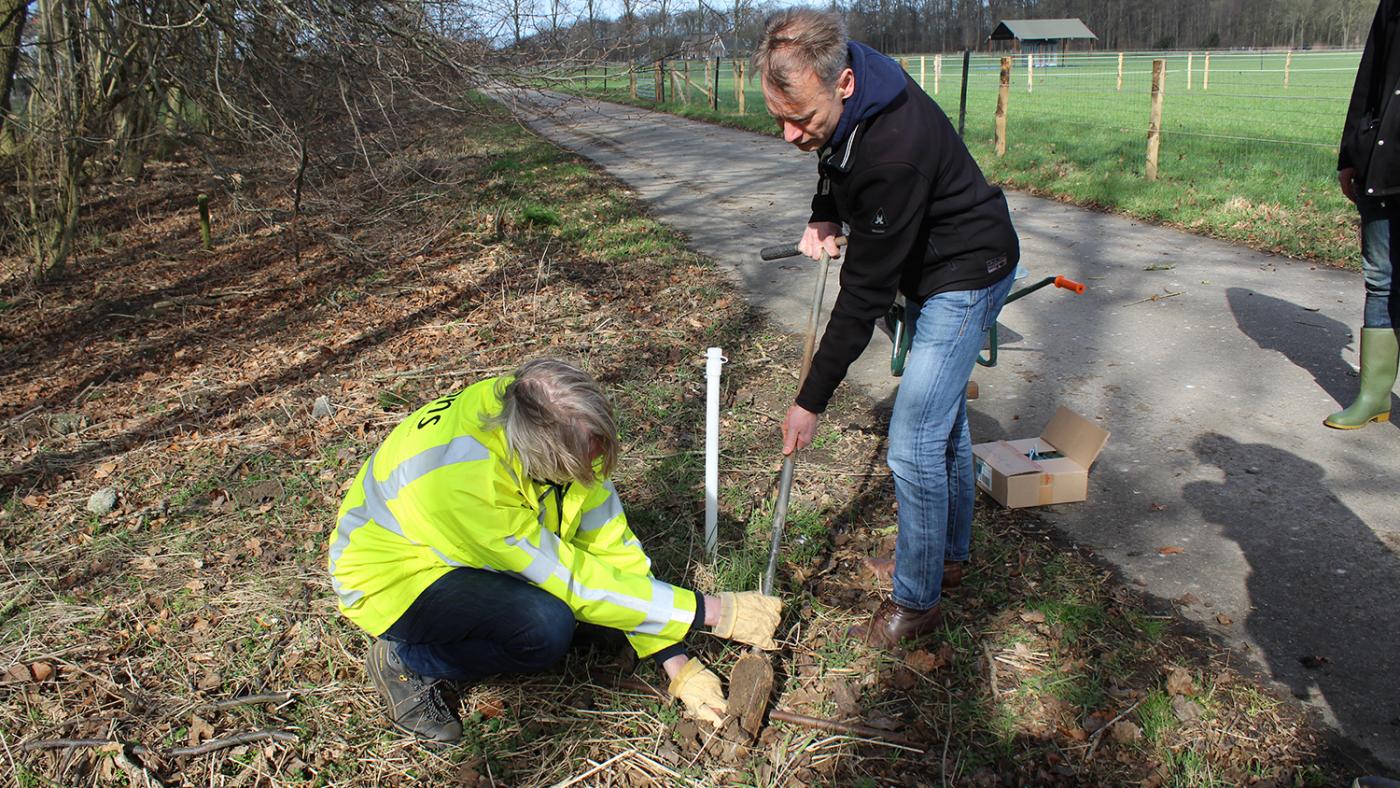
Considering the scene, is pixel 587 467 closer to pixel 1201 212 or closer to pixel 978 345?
pixel 978 345

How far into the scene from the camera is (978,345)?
2.55m

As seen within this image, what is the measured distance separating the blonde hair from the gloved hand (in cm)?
72

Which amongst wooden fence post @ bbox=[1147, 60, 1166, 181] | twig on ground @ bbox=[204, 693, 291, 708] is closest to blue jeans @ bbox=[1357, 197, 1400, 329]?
twig on ground @ bbox=[204, 693, 291, 708]

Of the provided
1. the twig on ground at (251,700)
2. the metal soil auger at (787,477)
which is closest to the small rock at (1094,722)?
the metal soil auger at (787,477)

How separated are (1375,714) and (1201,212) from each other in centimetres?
704

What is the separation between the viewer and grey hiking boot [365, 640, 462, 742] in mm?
2670

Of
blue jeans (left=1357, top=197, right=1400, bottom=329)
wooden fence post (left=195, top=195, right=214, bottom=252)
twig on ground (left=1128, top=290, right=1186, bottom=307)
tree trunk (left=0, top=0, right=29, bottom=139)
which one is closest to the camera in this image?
blue jeans (left=1357, top=197, right=1400, bottom=329)

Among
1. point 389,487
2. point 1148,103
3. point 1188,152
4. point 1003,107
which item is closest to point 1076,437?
point 389,487

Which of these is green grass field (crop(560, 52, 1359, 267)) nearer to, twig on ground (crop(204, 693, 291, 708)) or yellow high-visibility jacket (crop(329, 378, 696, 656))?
yellow high-visibility jacket (crop(329, 378, 696, 656))

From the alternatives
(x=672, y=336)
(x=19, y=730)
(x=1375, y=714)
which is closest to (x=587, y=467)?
(x=19, y=730)

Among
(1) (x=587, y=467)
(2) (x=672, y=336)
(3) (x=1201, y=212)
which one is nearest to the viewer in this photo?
(1) (x=587, y=467)

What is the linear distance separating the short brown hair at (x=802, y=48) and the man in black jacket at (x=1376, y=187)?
9.69ft

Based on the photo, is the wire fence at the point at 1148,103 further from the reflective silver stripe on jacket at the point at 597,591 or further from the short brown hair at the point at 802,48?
the reflective silver stripe on jacket at the point at 597,591

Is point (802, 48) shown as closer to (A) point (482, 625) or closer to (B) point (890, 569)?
(A) point (482, 625)
